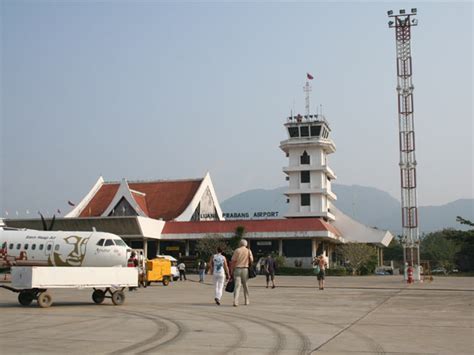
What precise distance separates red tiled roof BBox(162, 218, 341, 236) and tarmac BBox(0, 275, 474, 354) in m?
44.5

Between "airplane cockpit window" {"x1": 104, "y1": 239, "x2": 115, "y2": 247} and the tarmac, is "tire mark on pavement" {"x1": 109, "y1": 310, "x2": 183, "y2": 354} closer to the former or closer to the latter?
the tarmac

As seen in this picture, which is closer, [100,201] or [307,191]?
[307,191]

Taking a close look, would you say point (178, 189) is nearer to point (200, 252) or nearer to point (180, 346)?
point (200, 252)

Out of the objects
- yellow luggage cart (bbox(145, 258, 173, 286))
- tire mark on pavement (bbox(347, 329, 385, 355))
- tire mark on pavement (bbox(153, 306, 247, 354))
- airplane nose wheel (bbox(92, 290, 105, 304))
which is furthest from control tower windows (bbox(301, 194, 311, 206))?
tire mark on pavement (bbox(347, 329, 385, 355))

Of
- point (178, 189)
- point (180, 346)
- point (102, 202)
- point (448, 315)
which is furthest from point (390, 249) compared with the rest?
point (180, 346)

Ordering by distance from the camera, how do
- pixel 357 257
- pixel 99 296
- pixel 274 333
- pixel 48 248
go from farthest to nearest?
pixel 357 257, pixel 48 248, pixel 99 296, pixel 274 333

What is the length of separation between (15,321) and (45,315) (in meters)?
1.35

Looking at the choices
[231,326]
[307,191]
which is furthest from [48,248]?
[307,191]

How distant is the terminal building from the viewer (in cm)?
6225

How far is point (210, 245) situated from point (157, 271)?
2911cm

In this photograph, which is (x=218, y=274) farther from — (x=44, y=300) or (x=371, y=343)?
(x=371, y=343)

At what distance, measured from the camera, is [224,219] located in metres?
68.2

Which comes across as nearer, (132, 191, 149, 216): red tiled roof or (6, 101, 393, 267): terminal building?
(6, 101, 393, 267): terminal building

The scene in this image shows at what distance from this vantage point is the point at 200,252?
6162cm
